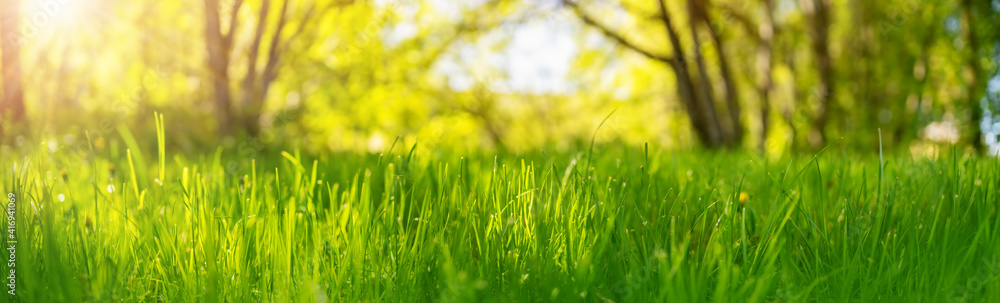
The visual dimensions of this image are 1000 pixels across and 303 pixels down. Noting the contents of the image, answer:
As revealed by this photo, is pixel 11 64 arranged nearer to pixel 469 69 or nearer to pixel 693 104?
pixel 693 104

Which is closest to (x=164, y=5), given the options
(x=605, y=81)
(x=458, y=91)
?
(x=458, y=91)

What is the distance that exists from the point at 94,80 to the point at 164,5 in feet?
19.2

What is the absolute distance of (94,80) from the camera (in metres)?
11.5

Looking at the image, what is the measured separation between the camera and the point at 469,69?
12305 mm

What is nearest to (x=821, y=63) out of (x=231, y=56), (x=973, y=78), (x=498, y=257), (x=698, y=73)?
(x=973, y=78)

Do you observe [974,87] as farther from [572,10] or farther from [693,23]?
[572,10]

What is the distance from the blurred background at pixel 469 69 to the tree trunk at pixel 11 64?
0.02 m

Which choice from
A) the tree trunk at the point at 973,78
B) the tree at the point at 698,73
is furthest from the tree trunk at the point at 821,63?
the tree trunk at the point at 973,78

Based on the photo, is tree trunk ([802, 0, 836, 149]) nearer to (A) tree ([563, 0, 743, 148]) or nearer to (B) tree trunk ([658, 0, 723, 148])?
(A) tree ([563, 0, 743, 148])

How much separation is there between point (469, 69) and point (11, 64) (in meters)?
8.62

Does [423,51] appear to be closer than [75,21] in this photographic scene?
No

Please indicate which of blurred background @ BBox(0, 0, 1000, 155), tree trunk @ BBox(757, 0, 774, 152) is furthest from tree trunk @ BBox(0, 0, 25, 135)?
tree trunk @ BBox(757, 0, 774, 152)

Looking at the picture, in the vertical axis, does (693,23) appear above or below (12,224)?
above

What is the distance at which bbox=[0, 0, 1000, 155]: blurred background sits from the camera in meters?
5.05
